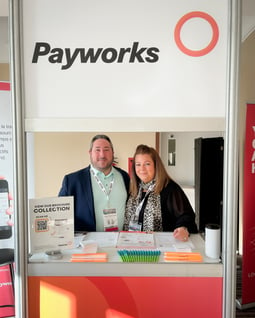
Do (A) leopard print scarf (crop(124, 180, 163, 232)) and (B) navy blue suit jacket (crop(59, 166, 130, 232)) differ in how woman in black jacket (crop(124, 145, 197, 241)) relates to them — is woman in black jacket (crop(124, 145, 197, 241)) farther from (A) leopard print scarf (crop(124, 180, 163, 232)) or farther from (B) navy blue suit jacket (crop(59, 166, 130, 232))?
(B) navy blue suit jacket (crop(59, 166, 130, 232))

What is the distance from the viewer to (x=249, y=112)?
257 centimetres

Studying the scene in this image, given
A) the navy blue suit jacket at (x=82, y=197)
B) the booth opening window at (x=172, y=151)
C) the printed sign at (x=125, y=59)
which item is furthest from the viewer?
the booth opening window at (x=172, y=151)

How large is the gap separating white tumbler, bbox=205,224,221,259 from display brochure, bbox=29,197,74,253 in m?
0.66

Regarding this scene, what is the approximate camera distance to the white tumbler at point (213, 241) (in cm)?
135

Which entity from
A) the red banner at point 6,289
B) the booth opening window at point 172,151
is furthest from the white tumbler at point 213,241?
the red banner at point 6,289

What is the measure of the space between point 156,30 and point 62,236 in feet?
3.45

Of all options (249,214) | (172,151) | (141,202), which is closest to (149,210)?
(141,202)

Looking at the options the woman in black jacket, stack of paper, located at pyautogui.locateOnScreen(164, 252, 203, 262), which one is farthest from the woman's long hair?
stack of paper, located at pyautogui.locateOnScreen(164, 252, 203, 262)

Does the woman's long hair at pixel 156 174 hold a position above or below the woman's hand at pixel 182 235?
above

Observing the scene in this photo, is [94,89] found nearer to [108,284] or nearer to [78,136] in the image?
[108,284]

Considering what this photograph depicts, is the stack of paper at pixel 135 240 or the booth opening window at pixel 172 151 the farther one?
the booth opening window at pixel 172 151

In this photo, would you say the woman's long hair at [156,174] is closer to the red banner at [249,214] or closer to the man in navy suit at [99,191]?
the man in navy suit at [99,191]

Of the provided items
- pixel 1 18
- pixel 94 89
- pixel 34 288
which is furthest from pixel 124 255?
pixel 1 18

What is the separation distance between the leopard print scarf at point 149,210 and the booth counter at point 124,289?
2.34 feet
